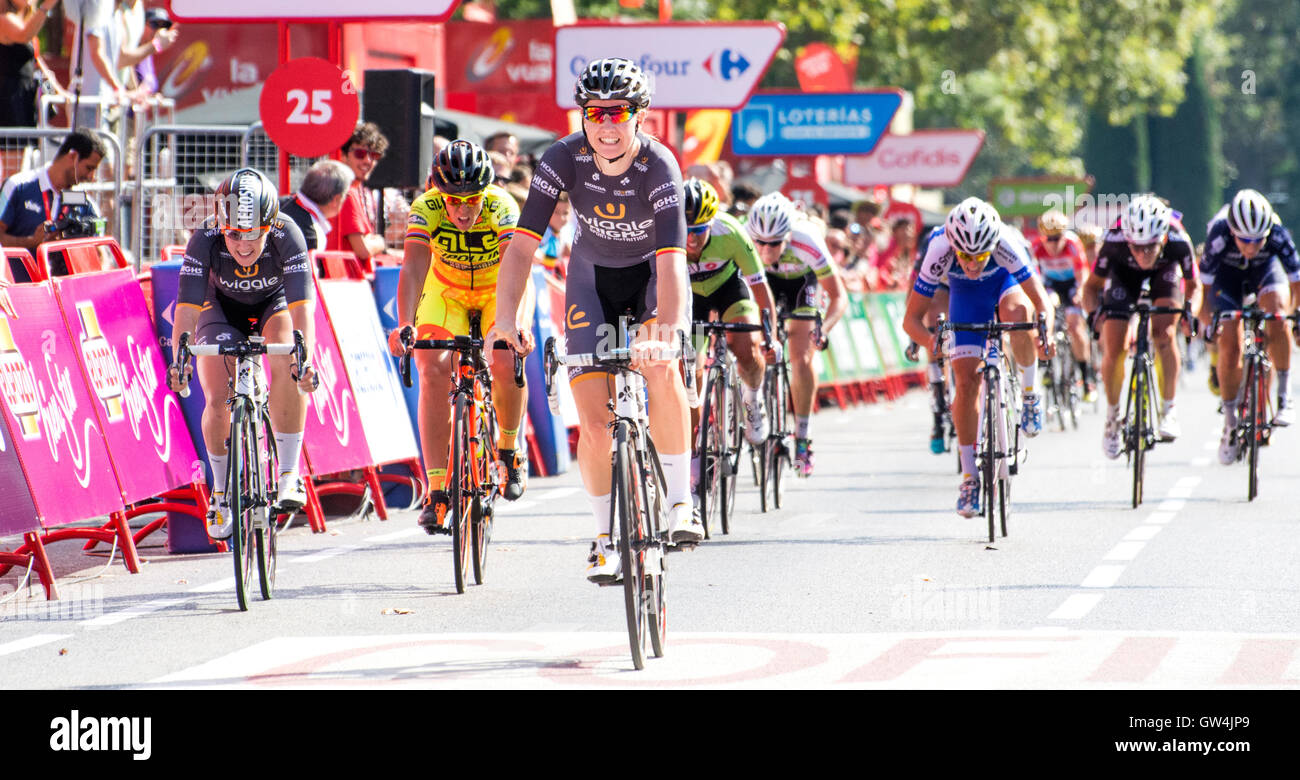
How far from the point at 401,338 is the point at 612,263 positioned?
5.79 feet

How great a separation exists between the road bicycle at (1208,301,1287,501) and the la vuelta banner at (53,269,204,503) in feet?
21.8

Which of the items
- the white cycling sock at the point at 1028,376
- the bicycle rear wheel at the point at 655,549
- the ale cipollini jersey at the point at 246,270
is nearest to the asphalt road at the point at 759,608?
the bicycle rear wheel at the point at 655,549

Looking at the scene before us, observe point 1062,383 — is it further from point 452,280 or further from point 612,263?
point 612,263

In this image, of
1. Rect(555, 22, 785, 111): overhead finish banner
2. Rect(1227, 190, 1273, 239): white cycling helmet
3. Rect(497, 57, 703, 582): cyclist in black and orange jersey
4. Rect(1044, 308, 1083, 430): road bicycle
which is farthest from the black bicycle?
Rect(555, 22, 785, 111): overhead finish banner

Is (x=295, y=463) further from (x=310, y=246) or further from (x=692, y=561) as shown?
(x=310, y=246)

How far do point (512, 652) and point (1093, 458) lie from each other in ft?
34.5

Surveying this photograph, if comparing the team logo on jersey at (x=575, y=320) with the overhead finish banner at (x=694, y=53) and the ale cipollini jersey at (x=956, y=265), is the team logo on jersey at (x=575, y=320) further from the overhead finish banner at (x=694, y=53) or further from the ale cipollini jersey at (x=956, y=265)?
the overhead finish banner at (x=694, y=53)

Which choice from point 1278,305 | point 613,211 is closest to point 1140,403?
point 1278,305

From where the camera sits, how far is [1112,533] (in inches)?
482

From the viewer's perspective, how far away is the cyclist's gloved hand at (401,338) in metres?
9.62

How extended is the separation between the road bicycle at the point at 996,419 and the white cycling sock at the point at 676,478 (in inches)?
164

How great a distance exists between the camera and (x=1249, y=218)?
1452cm
